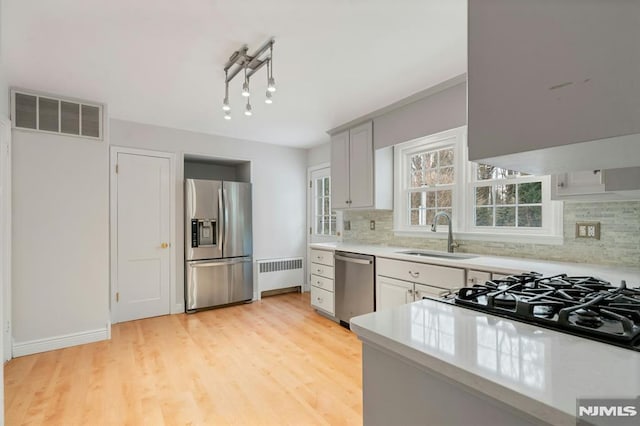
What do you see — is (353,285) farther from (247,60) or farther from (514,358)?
(514,358)

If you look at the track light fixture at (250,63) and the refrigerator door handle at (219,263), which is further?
the refrigerator door handle at (219,263)

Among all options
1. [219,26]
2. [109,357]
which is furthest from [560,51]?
[109,357]

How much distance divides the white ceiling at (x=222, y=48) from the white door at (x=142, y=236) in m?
0.81

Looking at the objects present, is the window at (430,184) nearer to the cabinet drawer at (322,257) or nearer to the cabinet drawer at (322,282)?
the cabinet drawer at (322,257)

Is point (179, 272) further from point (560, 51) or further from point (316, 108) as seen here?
point (560, 51)

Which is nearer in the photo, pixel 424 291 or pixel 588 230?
pixel 588 230

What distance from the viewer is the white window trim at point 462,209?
232cm

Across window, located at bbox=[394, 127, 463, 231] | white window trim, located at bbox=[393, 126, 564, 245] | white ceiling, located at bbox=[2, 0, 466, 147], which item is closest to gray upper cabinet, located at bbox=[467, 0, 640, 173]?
white ceiling, located at bbox=[2, 0, 466, 147]

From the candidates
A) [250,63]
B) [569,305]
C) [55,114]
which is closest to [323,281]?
[250,63]

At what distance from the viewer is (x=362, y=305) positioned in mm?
3197


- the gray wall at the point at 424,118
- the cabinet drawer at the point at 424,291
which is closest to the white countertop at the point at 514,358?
the cabinet drawer at the point at 424,291

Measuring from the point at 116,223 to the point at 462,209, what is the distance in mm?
3901

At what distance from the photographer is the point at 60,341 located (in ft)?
9.68

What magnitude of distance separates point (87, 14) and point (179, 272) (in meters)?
3.04
